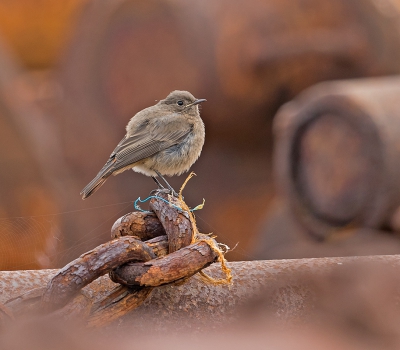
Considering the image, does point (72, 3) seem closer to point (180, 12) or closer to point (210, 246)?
point (180, 12)

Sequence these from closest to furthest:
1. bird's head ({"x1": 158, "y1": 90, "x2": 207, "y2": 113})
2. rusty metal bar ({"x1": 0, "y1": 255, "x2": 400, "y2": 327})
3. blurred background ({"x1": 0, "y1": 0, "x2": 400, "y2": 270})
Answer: rusty metal bar ({"x1": 0, "y1": 255, "x2": 400, "y2": 327}) → bird's head ({"x1": 158, "y1": 90, "x2": 207, "y2": 113}) → blurred background ({"x1": 0, "y1": 0, "x2": 400, "y2": 270})

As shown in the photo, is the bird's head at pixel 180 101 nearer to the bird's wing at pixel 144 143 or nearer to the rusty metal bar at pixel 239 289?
the bird's wing at pixel 144 143

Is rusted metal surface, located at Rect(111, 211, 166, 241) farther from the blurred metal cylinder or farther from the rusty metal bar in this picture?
the blurred metal cylinder

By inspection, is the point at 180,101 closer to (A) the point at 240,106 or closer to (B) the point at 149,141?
(B) the point at 149,141

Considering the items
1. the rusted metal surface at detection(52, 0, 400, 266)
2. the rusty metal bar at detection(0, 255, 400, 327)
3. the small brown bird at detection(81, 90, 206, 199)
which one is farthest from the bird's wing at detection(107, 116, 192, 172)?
the rusted metal surface at detection(52, 0, 400, 266)

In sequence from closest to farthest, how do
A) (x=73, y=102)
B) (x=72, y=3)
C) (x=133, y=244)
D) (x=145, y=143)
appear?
(x=133, y=244) → (x=145, y=143) → (x=73, y=102) → (x=72, y=3)

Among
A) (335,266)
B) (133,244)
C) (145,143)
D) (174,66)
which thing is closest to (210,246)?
(133,244)
